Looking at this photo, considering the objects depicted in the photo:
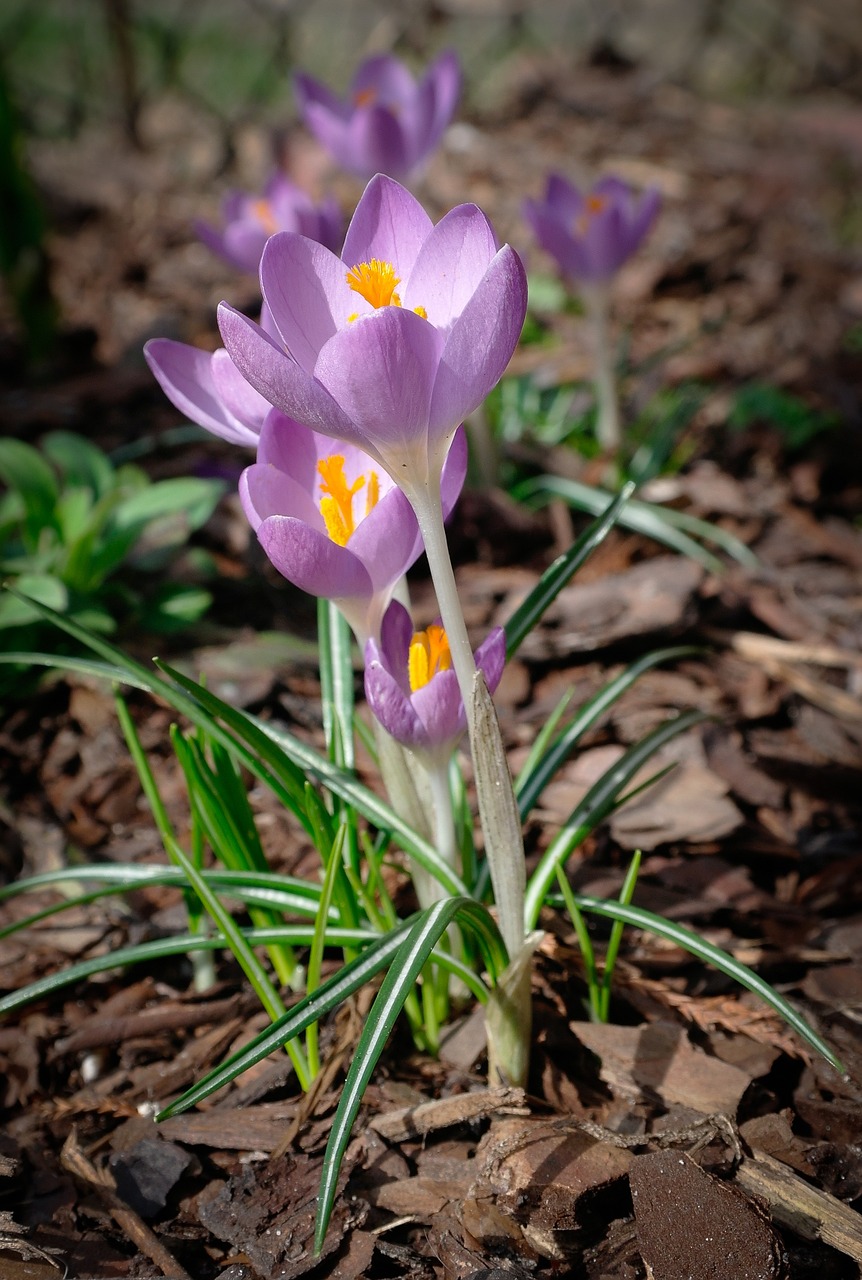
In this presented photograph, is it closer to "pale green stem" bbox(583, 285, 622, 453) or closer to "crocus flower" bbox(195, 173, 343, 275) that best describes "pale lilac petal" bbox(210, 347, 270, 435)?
"crocus flower" bbox(195, 173, 343, 275)

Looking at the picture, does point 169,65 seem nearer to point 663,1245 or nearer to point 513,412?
point 513,412

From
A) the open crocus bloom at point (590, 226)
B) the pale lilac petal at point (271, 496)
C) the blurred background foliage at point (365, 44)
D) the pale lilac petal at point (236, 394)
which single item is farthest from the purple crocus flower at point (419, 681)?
the blurred background foliage at point (365, 44)

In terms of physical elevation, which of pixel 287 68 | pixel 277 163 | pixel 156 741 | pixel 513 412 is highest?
pixel 287 68

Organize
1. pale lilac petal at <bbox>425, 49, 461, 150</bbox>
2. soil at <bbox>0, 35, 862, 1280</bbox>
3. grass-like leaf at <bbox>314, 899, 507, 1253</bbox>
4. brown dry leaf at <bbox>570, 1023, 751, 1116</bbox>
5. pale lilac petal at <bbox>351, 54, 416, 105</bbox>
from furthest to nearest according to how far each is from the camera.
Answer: pale lilac petal at <bbox>351, 54, 416, 105</bbox>
pale lilac petal at <bbox>425, 49, 461, 150</bbox>
brown dry leaf at <bbox>570, 1023, 751, 1116</bbox>
soil at <bbox>0, 35, 862, 1280</bbox>
grass-like leaf at <bbox>314, 899, 507, 1253</bbox>

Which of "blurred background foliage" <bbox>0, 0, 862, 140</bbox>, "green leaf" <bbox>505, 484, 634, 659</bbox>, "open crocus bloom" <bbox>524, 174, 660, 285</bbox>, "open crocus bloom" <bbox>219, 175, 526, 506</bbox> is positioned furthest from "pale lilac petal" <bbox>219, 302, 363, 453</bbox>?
"blurred background foliage" <bbox>0, 0, 862, 140</bbox>

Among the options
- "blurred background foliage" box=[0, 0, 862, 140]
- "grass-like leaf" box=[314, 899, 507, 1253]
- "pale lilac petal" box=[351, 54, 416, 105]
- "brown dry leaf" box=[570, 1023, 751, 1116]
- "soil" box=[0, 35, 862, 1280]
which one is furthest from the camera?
"blurred background foliage" box=[0, 0, 862, 140]

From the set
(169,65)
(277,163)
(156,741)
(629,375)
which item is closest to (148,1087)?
(156,741)

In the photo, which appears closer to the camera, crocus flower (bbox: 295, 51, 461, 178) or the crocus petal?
the crocus petal
